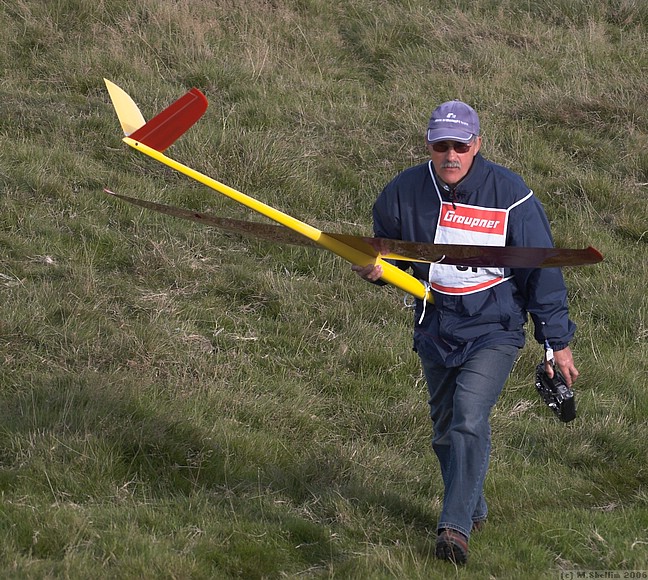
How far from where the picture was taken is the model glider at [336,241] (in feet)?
14.3

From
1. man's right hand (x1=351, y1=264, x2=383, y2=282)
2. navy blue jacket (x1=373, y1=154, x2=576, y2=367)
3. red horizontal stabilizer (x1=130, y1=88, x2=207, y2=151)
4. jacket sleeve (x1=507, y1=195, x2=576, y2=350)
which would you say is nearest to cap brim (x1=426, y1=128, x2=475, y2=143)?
navy blue jacket (x1=373, y1=154, x2=576, y2=367)

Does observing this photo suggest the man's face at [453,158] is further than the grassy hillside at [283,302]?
No

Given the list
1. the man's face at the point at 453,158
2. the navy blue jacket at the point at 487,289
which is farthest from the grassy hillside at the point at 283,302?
the man's face at the point at 453,158

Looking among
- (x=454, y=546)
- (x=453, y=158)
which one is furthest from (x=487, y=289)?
(x=454, y=546)

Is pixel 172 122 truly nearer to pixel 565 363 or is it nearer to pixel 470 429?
pixel 470 429

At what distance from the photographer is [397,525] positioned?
5227mm

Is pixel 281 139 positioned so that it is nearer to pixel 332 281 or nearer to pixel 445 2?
pixel 332 281

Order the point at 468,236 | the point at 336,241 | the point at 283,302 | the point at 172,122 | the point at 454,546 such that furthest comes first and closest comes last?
the point at 283,302 → the point at 172,122 → the point at 336,241 → the point at 468,236 → the point at 454,546

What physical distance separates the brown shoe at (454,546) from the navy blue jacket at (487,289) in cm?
73

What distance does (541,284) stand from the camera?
4656 millimetres

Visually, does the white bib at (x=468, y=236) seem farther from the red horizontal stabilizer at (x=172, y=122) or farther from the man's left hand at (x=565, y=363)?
the red horizontal stabilizer at (x=172, y=122)

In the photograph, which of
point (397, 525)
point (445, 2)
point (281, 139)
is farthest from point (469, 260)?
point (445, 2)

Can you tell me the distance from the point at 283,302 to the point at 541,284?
3.44 m

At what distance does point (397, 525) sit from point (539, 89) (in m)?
7.23
